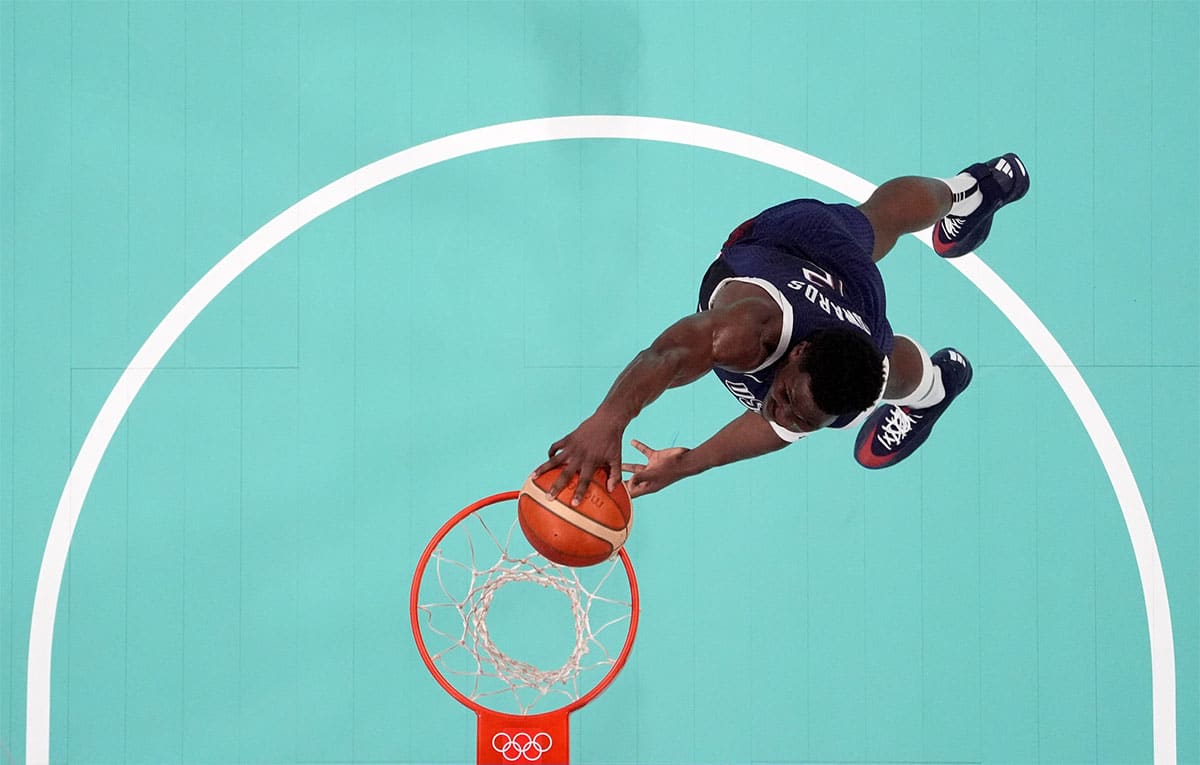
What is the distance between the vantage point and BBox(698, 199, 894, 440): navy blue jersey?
254cm

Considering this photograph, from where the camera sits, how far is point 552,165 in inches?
164

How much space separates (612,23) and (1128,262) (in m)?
2.59

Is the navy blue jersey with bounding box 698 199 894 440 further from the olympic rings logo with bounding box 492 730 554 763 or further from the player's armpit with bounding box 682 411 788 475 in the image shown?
the olympic rings logo with bounding box 492 730 554 763

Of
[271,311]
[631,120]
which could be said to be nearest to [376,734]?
[271,311]

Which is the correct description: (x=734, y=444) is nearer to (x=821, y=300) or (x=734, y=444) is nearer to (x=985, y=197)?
(x=821, y=300)

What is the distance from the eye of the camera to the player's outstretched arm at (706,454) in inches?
125

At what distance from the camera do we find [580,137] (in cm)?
418

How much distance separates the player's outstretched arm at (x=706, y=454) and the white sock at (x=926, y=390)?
1.76ft

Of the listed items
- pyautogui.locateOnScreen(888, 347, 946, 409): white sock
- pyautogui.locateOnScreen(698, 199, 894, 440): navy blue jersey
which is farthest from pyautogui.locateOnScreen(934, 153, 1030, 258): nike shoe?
pyautogui.locateOnScreen(698, 199, 894, 440): navy blue jersey

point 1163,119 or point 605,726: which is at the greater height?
point 1163,119

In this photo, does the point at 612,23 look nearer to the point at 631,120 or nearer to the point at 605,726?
the point at 631,120

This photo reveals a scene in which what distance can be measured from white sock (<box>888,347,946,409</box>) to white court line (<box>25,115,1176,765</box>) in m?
0.90

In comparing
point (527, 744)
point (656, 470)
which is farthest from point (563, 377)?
point (527, 744)

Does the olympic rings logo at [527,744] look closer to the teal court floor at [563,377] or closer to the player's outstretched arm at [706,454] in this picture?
the player's outstretched arm at [706,454]
